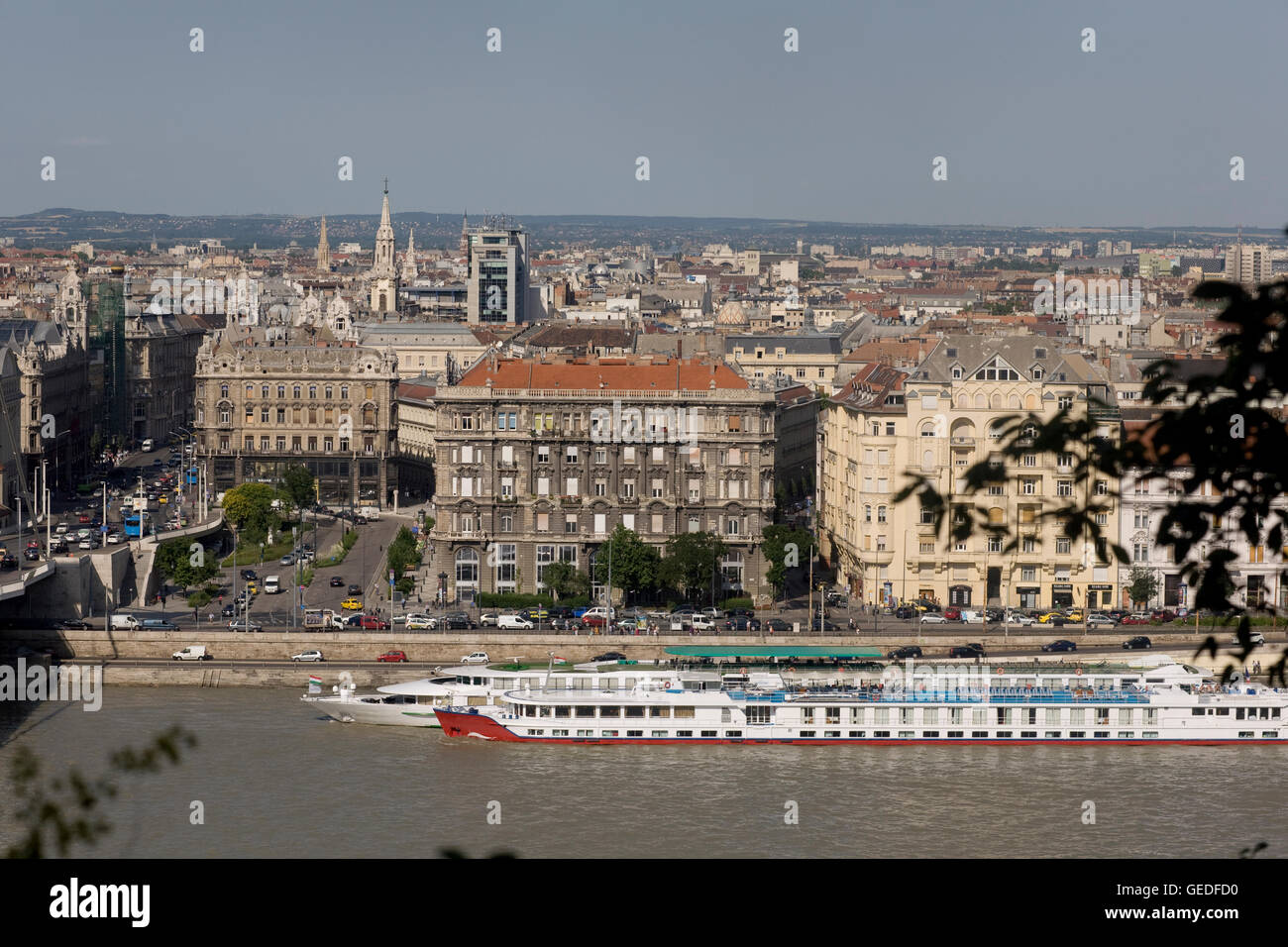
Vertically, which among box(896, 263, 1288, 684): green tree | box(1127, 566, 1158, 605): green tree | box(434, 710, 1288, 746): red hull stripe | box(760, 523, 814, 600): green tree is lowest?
box(434, 710, 1288, 746): red hull stripe

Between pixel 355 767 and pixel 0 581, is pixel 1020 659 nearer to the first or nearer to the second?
pixel 355 767

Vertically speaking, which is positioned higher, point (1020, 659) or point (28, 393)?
point (28, 393)

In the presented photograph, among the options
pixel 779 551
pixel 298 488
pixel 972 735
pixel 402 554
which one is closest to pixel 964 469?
pixel 779 551

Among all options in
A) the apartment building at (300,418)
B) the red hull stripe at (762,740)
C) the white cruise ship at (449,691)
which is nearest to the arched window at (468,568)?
the white cruise ship at (449,691)

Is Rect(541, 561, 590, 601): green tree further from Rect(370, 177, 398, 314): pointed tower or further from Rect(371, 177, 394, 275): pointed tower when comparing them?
Rect(371, 177, 394, 275): pointed tower

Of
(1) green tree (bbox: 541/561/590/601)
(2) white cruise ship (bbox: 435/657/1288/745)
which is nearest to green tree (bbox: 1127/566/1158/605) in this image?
(2) white cruise ship (bbox: 435/657/1288/745)

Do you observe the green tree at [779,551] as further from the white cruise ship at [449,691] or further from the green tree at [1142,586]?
the white cruise ship at [449,691]

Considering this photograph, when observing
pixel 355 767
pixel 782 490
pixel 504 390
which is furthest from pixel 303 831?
pixel 782 490
